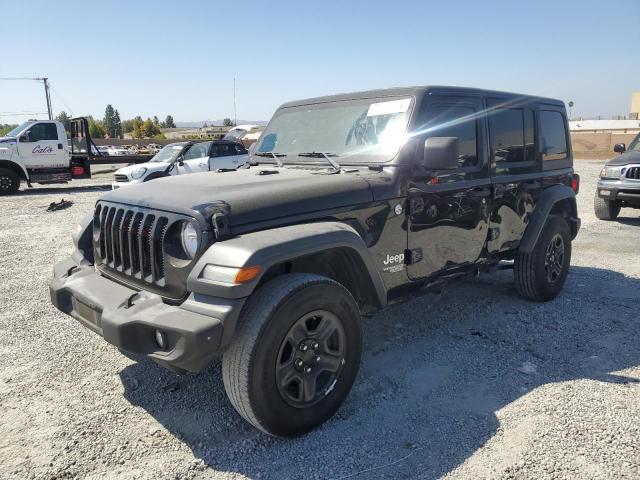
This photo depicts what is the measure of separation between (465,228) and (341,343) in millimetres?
1620

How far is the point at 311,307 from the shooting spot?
8.78ft

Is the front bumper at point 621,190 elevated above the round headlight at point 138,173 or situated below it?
below

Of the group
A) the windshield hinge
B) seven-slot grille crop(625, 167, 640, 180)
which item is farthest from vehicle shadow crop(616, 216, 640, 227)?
the windshield hinge

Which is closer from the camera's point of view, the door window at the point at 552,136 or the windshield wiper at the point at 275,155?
the windshield wiper at the point at 275,155

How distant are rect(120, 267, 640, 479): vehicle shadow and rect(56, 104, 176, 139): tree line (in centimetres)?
6094

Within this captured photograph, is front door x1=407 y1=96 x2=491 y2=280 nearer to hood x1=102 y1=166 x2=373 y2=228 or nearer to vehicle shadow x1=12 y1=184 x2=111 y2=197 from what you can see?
hood x1=102 y1=166 x2=373 y2=228

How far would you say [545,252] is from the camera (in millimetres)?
4734

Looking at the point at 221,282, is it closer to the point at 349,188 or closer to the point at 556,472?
the point at 349,188

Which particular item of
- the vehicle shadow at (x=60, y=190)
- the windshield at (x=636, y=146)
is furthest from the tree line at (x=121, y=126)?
the windshield at (x=636, y=146)

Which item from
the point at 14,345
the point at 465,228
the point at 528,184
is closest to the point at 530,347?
the point at 465,228

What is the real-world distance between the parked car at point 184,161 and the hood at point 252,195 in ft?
31.3

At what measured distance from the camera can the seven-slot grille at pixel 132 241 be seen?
2770mm

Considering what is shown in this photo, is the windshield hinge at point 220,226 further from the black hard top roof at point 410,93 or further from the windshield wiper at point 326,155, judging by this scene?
the black hard top roof at point 410,93

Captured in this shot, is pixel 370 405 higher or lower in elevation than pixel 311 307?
lower
